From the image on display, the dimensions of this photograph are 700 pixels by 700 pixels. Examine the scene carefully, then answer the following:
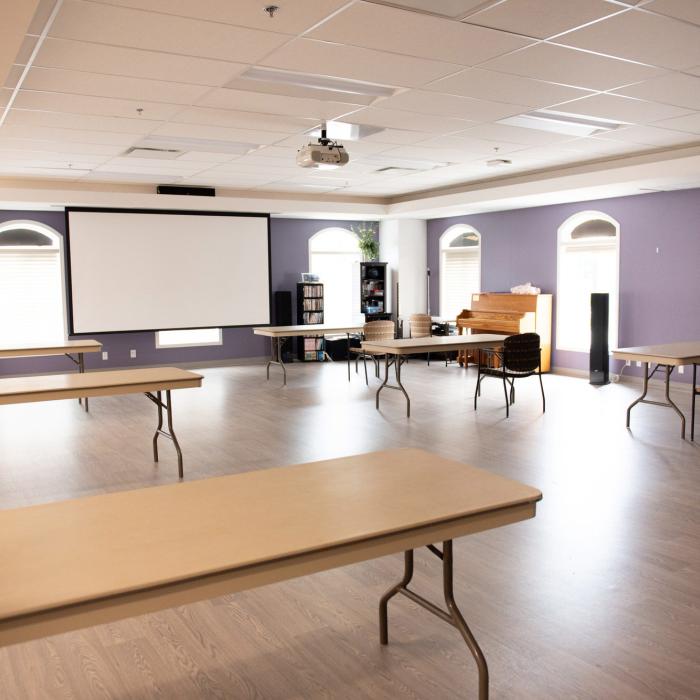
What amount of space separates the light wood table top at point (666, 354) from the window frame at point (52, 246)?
25.9 feet

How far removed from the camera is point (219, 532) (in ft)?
6.24

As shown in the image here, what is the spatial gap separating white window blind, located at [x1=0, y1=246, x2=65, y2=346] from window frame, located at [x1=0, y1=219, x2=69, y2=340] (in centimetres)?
2

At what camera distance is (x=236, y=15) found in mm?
3574

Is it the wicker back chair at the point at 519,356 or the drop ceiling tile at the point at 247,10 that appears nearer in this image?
the drop ceiling tile at the point at 247,10

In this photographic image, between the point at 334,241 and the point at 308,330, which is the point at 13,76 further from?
the point at 334,241

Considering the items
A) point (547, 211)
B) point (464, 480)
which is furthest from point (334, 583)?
point (547, 211)

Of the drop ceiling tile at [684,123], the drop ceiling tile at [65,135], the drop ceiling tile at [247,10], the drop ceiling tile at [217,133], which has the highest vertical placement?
the drop ceiling tile at [684,123]

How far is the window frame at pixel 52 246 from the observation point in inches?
395

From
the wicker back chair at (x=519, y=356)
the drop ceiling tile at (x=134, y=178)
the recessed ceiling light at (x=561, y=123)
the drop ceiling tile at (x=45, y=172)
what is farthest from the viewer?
the drop ceiling tile at (x=134, y=178)

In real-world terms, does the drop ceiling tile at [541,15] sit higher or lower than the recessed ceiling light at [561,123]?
lower

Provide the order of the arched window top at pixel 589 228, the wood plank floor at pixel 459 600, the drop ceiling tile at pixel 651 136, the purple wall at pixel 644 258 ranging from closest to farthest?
1. the wood plank floor at pixel 459 600
2. the drop ceiling tile at pixel 651 136
3. the purple wall at pixel 644 258
4. the arched window top at pixel 589 228

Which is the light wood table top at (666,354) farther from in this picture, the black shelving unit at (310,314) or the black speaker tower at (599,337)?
the black shelving unit at (310,314)

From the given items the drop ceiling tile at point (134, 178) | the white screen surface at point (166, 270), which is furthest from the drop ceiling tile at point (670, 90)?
the white screen surface at point (166, 270)

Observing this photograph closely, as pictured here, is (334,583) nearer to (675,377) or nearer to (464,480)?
(464,480)
